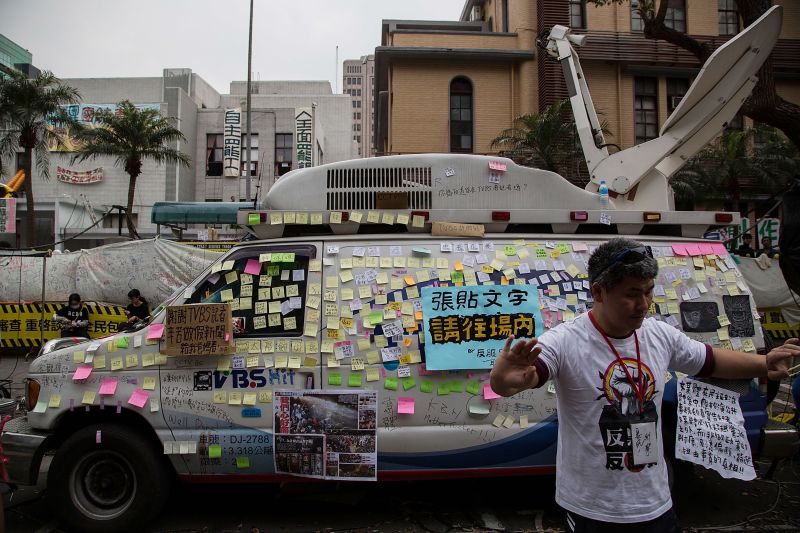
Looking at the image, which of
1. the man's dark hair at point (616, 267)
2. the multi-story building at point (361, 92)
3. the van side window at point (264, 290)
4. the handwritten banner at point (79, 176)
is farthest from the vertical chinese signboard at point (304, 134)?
the multi-story building at point (361, 92)

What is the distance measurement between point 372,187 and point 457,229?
2.60ft

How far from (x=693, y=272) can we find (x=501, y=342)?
1.61 meters

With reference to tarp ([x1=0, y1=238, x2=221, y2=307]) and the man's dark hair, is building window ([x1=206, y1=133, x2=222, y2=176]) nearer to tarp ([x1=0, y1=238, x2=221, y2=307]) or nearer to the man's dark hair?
tarp ([x1=0, y1=238, x2=221, y2=307])

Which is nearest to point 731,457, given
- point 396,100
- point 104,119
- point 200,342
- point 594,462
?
point 594,462

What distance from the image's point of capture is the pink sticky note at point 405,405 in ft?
12.5

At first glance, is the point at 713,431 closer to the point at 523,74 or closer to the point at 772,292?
the point at 772,292

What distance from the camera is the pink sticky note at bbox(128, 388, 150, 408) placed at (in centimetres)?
383

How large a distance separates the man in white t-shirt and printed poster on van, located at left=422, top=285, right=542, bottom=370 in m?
1.66

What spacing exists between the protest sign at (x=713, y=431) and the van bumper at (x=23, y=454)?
422cm

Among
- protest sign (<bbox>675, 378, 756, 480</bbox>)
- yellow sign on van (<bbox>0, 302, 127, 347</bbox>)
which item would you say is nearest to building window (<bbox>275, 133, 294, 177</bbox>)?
yellow sign on van (<bbox>0, 302, 127, 347</bbox>)

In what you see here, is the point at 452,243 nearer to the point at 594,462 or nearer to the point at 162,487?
the point at 594,462

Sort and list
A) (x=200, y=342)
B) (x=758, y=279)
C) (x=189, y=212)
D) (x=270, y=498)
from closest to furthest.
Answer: (x=200, y=342) < (x=270, y=498) < (x=758, y=279) < (x=189, y=212)

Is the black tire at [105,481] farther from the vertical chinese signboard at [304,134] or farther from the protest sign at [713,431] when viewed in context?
the vertical chinese signboard at [304,134]

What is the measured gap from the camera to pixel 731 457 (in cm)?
268
